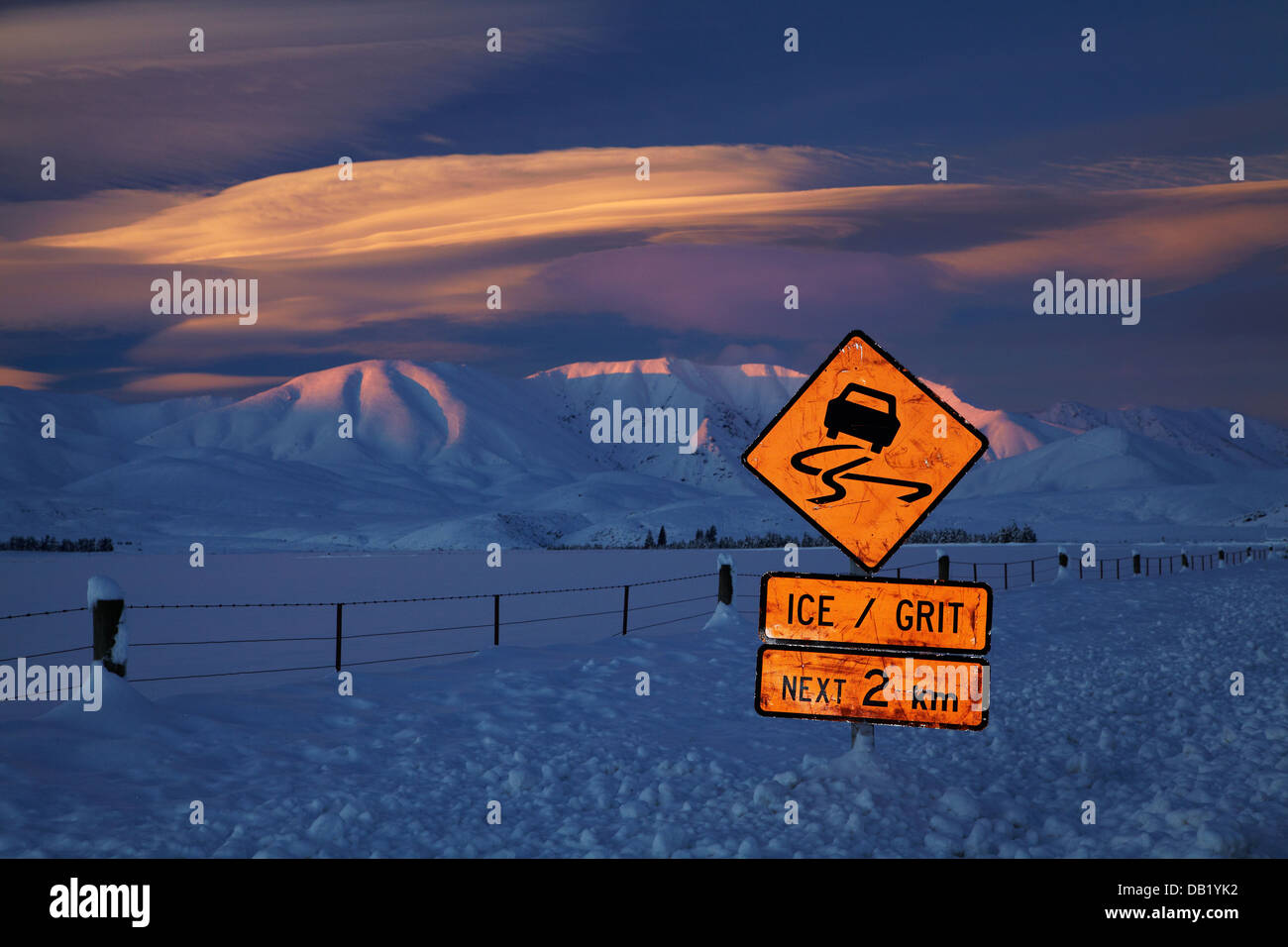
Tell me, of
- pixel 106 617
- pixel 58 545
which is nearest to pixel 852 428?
pixel 106 617

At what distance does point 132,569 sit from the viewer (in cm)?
7400

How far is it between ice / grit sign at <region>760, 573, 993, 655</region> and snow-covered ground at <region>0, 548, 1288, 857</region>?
124 centimetres

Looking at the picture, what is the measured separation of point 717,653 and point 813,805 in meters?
9.23

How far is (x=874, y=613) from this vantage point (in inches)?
278

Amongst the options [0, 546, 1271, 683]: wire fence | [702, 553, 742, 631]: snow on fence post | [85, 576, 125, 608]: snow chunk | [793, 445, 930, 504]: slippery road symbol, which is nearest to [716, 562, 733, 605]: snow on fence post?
[702, 553, 742, 631]: snow on fence post

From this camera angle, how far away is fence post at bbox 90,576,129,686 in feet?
34.8

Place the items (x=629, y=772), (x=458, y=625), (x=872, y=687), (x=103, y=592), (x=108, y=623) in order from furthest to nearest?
(x=458, y=625)
(x=108, y=623)
(x=103, y=592)
(x=629, y=772)
(x=872, y=687)

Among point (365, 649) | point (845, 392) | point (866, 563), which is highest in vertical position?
point (845, 392)

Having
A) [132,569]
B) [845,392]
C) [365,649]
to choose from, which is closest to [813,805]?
[845,392]

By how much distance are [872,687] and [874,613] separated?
46 cm

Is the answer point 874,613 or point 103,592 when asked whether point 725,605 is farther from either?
point 874,613

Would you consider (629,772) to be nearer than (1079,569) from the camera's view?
Yes

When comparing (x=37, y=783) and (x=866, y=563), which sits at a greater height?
(x=866, y=563)
